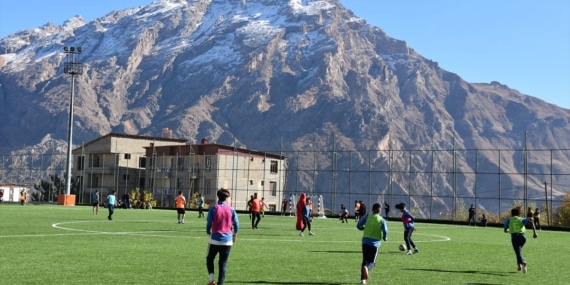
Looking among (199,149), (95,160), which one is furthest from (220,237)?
(95,160)

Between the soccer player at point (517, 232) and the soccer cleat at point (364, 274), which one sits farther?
the soccer player at point (517, 232)

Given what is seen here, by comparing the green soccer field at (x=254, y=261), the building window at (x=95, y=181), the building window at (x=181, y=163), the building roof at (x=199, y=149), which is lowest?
the green soccer field at (x=254, y=261)

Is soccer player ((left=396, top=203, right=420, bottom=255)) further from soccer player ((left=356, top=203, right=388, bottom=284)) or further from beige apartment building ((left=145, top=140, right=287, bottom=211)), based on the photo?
beige apartment building ((left=145, top=140, right=287, bottom=211))

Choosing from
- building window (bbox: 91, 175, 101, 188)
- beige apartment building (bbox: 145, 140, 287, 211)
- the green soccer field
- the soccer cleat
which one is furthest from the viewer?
building window (bbox: 91, 175, 101, 188)

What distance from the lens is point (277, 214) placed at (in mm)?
71625

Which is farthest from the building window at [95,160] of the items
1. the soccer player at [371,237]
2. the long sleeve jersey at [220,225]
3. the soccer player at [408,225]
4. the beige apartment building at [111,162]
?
the long sleeve jersey at [220,225]

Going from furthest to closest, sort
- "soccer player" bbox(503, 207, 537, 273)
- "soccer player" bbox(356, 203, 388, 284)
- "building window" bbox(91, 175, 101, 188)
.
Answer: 1. "building window" bbox(91, 175, 101, 188)
2. "soccer player" bbox(503, 207, 537, 273)
3. "soccer player" bbox(356, 203, 388, 284)

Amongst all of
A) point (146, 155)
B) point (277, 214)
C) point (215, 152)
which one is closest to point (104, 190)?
point (146, 155)

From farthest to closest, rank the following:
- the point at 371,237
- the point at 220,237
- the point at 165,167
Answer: the point at 165,167, the point at 371,237, the point at 220,237

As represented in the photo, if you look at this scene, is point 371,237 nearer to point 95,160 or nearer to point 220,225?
point 220,225

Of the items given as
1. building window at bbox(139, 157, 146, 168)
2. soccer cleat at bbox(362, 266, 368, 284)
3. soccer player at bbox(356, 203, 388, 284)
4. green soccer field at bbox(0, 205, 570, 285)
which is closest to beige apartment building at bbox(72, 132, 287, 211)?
building window at bbox(139, 157, 146, 168)

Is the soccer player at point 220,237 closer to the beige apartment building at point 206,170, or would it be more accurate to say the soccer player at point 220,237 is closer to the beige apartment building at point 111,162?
the beige apartment building at point 206,170

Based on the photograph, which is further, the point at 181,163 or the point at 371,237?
the point at 181,163

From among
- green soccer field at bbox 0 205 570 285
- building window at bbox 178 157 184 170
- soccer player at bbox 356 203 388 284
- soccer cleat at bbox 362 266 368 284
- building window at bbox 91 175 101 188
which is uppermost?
building window at bbox 178 157 184 170
